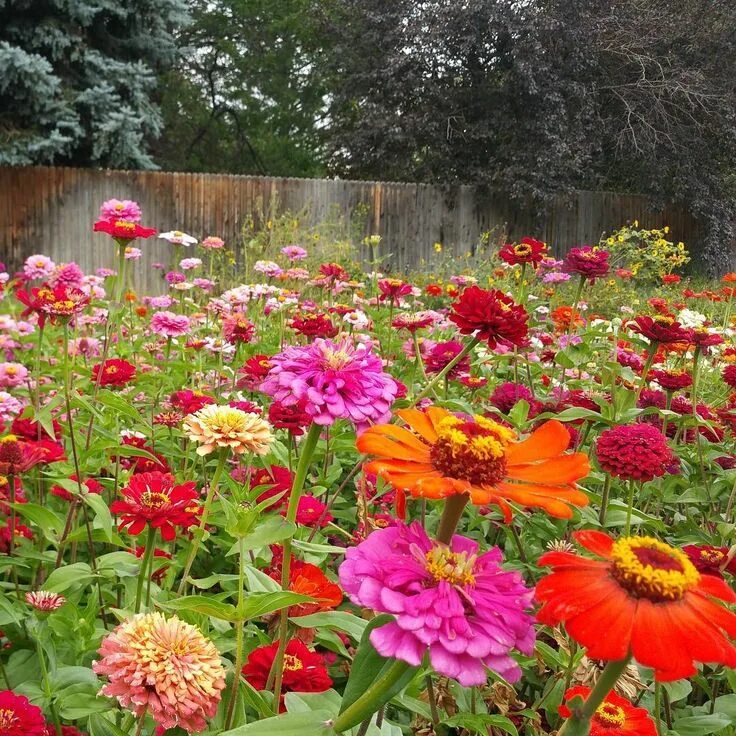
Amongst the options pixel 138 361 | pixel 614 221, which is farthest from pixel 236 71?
pixel 138 361

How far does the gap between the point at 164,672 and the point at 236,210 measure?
9820 mm

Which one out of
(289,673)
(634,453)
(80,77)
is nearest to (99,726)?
(289,673)

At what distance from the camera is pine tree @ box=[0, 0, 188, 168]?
8766mm

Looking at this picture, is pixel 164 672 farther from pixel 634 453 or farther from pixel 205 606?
pixel 634 453

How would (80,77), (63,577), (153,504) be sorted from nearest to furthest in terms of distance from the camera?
(153,504) → (63,577) → (80,77)

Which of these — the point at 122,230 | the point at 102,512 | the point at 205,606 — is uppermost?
the point at 122,230

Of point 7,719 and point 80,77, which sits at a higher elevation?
point 80,77

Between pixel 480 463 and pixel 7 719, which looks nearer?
pixel 480 463

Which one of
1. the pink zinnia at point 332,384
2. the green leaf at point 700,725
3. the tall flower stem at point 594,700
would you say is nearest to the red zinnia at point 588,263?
the green leaf at point 700,725

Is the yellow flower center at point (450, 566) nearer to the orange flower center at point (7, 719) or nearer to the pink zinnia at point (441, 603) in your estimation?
the pink zinnia at point (441, 603)

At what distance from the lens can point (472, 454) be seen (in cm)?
59

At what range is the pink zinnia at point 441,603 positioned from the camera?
0.48 m

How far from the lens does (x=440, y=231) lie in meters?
11.5

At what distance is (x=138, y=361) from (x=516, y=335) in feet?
6.23
